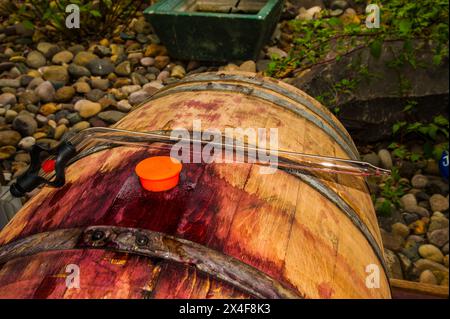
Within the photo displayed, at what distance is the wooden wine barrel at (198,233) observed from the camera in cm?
115

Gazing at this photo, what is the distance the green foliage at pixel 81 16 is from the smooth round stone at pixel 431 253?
504 centimetres

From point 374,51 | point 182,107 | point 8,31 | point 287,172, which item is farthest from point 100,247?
point 8,31

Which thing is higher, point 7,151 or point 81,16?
point 81,16

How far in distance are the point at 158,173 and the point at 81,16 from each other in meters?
5.36

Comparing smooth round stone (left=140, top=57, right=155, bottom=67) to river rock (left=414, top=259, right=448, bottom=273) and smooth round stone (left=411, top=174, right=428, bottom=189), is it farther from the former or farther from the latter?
river rock (left=414, top=259, right=448, bottom=273)

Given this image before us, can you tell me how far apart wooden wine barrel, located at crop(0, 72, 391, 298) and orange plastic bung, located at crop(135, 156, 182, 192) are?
0.12ft

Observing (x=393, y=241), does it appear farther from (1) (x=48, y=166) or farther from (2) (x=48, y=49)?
(2) (x=48, y=49)

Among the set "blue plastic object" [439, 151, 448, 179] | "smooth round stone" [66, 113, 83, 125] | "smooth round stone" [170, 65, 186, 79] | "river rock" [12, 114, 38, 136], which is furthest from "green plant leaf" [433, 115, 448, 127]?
"river rock" [12, 114, 38, 136]

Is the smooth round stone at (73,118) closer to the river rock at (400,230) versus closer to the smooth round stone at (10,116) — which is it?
the smooth round stone at (10,116)

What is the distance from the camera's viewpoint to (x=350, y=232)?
1574mm

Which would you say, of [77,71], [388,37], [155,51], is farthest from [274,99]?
[155,51]

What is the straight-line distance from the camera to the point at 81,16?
231 inches

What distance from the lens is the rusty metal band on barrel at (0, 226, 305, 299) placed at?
1140 mm

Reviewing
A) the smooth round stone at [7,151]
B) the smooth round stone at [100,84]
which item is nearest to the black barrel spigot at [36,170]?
the smooth round stone at [7,151]
